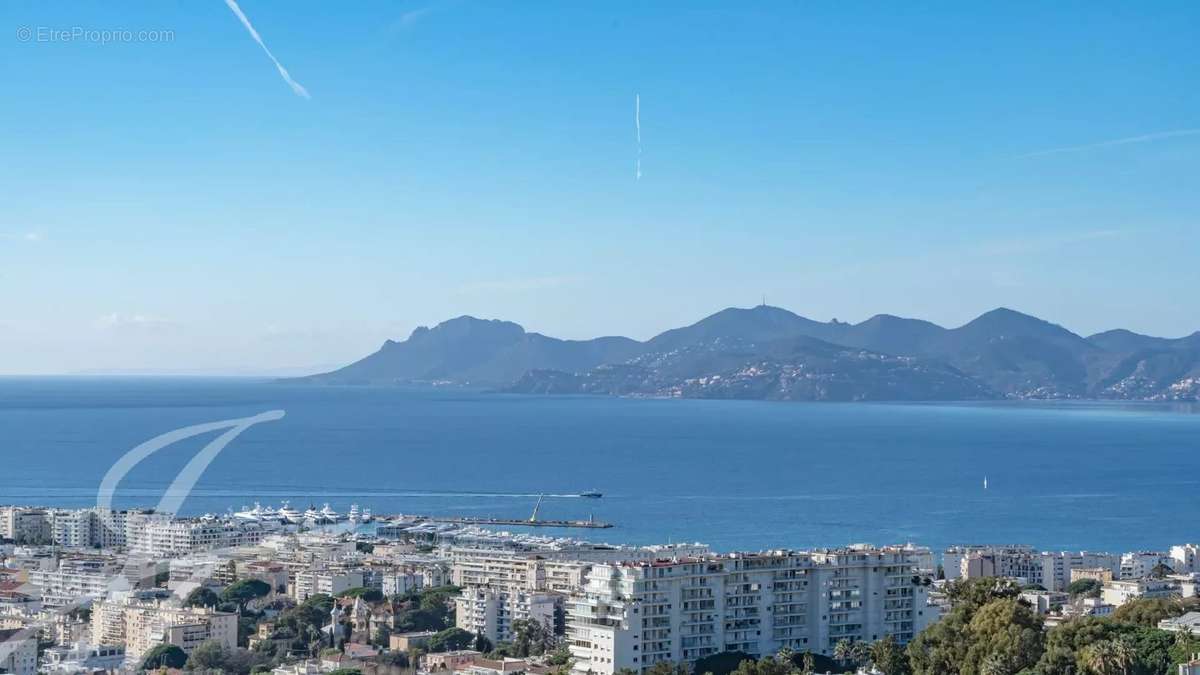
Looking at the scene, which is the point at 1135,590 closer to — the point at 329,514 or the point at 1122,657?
the point at 1122,657

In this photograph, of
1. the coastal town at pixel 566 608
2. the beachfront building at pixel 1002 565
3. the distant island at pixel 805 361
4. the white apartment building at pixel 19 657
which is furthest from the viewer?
the distant island at pixel 805 361

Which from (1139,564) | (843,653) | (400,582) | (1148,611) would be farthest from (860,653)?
(1139,564)

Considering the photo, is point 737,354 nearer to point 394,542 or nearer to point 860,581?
point 394,542

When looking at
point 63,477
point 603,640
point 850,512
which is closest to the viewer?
point 603,640

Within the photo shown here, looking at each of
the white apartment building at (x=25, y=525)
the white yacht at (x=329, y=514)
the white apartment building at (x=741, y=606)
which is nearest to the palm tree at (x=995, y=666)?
the white apartment building at (x=741, y=606)

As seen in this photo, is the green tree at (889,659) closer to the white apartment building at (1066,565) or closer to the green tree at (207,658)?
the green tree at (207,658)

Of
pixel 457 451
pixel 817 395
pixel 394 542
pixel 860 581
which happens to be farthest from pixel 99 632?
pixel 817 395

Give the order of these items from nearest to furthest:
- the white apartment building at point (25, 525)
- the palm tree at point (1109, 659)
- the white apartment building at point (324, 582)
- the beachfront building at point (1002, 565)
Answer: the palm tree at point (1109, 659) → the white apartment building at point (324, 582) → the beachfront building at point (1002, 565) → the white apartment building at point (25, 525)
